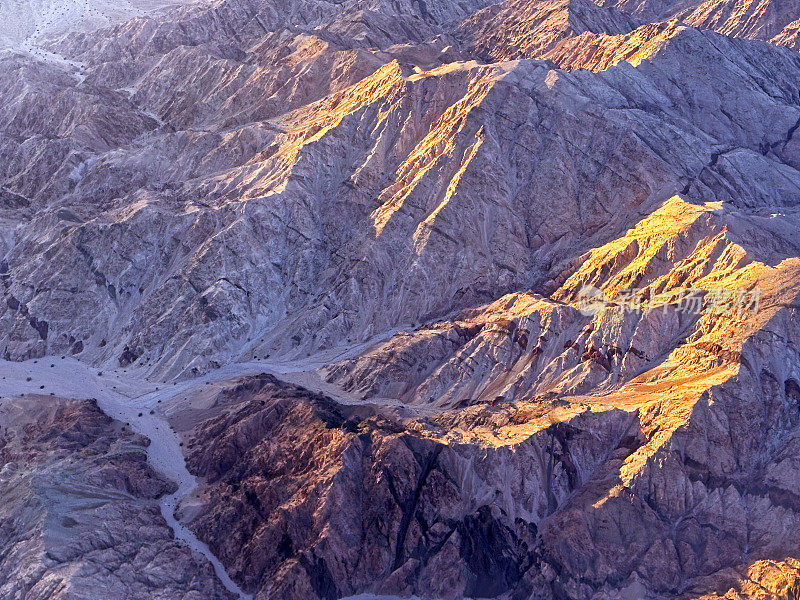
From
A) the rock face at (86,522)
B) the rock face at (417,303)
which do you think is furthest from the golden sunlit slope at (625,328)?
the rock face at (86,522)

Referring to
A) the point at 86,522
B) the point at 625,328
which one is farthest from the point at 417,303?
the point at 86,522

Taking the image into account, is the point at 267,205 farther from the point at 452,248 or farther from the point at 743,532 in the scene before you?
the point at 743,532

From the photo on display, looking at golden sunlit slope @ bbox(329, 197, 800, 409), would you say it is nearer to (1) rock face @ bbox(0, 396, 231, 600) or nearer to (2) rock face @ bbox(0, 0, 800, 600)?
(2) rock face @ bbox(0, 0, 800, 600)

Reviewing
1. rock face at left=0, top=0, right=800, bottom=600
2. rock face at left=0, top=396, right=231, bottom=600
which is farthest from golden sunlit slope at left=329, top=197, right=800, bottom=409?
rock face at left=0, top=396, right=231, bottom=600

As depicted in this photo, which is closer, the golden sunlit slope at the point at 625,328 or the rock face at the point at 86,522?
the rock face at the point at 86,522

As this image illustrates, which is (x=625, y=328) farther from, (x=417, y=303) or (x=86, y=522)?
(x=86, y=522)

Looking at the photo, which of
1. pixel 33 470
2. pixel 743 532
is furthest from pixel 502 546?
pixel 33 470

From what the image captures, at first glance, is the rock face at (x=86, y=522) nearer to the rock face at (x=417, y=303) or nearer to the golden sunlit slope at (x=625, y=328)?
the rock face at (x=417, y=303)
